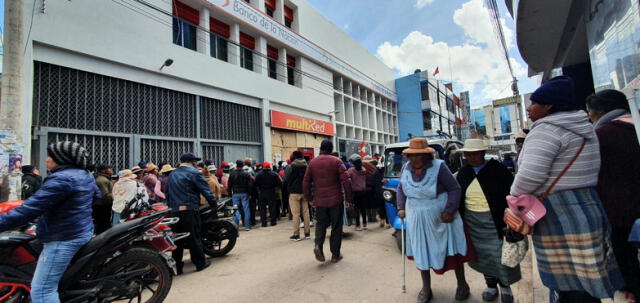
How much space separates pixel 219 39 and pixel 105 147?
6.49 metres

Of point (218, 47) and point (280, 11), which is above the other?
point (280, 11)

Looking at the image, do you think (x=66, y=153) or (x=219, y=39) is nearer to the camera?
(x=66, y=153)

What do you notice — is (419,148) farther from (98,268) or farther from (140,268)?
(98,268)

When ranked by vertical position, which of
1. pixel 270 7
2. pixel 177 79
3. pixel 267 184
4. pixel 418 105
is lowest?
pixel 267 184

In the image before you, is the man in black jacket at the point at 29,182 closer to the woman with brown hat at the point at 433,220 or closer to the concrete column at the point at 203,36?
the woman with brown hat at the point at 433,220

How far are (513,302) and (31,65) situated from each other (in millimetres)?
10389

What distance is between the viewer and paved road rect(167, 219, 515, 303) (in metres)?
3.24

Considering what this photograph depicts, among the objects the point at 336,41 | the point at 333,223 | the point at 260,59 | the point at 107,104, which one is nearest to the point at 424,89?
the point at 336,41

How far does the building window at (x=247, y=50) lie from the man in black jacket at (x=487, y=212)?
1202cm

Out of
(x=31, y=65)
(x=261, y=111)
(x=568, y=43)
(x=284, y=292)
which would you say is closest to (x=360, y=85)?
(x=261, y=111)

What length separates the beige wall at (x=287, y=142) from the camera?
13.9 m

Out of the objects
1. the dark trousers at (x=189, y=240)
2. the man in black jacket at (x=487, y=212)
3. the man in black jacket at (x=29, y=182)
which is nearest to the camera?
the man in black jacket at (x=487, y=212)

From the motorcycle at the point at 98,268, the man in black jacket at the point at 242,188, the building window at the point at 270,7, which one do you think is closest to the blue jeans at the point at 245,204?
the man in black jacket at the point at 242,188

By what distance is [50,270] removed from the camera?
2404 millimetres
